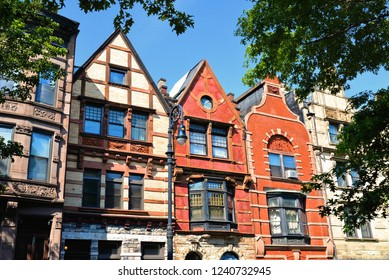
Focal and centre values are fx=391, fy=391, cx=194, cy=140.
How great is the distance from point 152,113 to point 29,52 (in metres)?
10.5

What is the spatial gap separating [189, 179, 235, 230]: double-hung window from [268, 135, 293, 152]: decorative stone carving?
501 centimetres

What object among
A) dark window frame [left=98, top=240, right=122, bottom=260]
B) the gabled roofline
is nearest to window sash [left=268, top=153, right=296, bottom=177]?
the gabled roofline

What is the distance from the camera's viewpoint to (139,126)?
70.9 feet

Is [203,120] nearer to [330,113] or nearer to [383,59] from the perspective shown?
[330,113]

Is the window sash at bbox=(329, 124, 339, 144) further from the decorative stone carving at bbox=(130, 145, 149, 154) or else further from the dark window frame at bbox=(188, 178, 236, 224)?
the decorative stone carving at bbox=(130, 145, 149, 154)

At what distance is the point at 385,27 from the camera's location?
11703 mm

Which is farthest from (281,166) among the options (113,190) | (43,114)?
(43,114)

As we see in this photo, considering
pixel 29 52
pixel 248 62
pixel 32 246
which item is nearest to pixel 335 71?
pixel 248 62

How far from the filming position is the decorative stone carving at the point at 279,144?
2558cm

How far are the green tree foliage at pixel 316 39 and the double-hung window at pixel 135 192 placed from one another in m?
9.24

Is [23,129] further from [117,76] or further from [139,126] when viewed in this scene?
[117,76]

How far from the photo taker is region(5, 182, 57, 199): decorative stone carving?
15.5 meters

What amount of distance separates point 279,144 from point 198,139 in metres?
5.93

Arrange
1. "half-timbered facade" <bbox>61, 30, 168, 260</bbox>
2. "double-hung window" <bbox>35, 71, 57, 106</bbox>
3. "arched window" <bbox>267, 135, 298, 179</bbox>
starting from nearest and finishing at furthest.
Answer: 1. "double-hung window" <bbox>35, 71, 57, 106</bbox>
2. "half-timbered facade" <bbox>61, 30, 168, 260</bbox>
3. "arched window" <bbox>267, 135, 298, 179</bbox>
